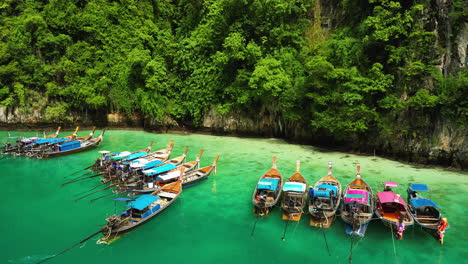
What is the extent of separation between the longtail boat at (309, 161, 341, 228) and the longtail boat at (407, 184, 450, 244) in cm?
308

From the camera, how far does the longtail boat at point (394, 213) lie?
36.7ft

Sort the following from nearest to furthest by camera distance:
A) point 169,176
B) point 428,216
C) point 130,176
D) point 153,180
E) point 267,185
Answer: point 428,216
point 267,185
point 169,176
point 153,180
point 130,176

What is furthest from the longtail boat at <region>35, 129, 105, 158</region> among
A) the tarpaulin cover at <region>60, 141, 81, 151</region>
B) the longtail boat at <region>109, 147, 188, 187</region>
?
the longtail boat at <region>109, 147, 188, 187</region>

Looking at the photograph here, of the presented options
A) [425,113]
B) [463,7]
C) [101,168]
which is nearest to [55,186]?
[101,168]

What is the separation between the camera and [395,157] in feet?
70.4

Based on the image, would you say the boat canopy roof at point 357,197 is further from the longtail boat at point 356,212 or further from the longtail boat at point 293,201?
the longtail boat at point 293,201

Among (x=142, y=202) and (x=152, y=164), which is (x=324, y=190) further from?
(x=152, y=164)

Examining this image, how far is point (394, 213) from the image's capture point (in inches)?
484

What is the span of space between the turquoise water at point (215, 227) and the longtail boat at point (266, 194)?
490mm

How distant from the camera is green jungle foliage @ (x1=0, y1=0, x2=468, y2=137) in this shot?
20516 mm

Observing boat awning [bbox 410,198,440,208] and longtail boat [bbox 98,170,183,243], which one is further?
boat awning [bbox 410,198,440,208]

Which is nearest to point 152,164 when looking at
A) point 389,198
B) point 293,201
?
point 293,201

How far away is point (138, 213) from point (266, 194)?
20.2 ft

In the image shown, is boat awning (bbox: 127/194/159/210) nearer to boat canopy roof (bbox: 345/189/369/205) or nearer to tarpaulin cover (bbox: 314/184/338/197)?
tarpaulin cover (bbox: 314/184/338/197)
